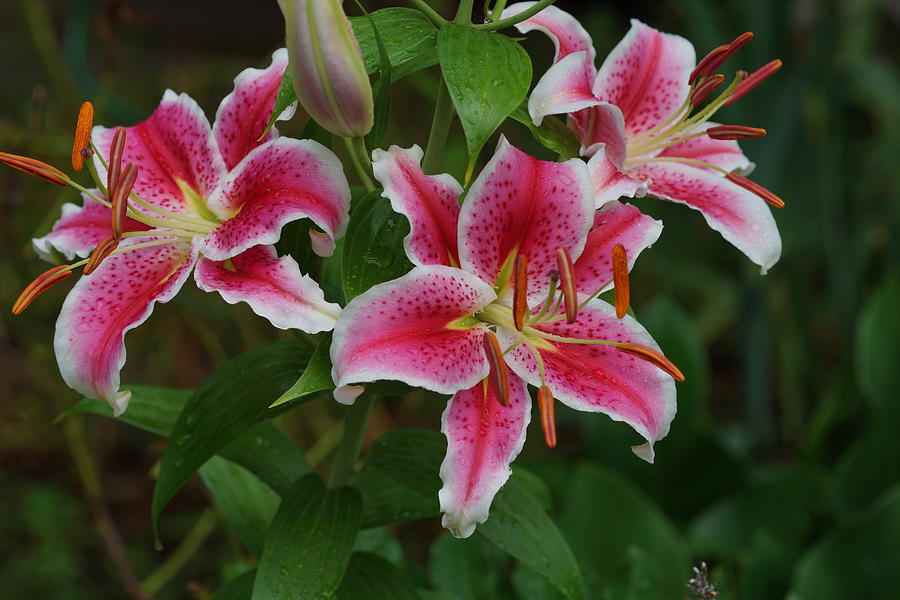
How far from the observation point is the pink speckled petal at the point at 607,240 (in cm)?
62

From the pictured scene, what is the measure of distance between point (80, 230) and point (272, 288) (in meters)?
0.21

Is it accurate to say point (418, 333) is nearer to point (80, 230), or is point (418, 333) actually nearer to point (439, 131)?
point (439, 131)

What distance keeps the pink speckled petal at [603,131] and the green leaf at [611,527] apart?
78 cm

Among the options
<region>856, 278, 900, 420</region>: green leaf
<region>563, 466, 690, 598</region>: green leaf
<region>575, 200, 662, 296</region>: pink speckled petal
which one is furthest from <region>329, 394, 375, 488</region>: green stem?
<region>856, 278, 900, 420</region>: green leaf

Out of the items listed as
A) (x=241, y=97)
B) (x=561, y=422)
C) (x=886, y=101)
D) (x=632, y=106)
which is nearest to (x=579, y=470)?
(x=561, y=422)

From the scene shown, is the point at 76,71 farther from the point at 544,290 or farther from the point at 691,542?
the point at 691,542

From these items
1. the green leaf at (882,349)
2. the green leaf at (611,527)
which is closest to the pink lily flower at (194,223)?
the green leaf at (611,527)

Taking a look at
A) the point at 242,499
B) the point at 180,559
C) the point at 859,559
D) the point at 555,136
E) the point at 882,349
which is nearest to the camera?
the point at 555,136

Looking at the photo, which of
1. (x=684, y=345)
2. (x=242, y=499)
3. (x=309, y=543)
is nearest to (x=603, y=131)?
(x=309, y=543)

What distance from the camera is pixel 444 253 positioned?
0.61m

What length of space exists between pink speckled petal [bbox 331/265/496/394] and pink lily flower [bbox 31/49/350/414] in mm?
26

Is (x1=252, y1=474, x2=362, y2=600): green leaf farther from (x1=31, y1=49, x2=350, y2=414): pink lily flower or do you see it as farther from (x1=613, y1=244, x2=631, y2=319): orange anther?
(x1=613, y1=244, x2=631, y2=319): orange anther

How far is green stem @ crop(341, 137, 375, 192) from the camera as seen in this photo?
61cm

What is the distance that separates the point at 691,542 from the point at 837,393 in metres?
0.40
